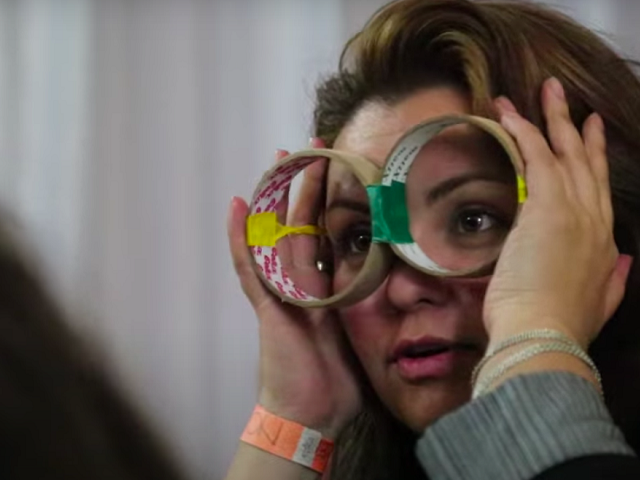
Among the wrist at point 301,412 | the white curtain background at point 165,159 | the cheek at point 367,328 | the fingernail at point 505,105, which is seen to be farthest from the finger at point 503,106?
the white curtain background at point 165,159

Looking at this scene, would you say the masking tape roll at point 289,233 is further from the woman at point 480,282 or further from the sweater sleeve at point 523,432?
the sweater sleeve at point 523,432

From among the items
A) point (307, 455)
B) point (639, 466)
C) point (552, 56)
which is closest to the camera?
point (639, 466)

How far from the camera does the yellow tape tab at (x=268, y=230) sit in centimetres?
117

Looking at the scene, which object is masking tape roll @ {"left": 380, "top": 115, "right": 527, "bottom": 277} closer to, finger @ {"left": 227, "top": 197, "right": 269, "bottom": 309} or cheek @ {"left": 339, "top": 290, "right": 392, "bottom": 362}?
cheek @ {"left": 339, "top": 290, "right": 392, "bottom": 362}

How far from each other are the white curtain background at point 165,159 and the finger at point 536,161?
80cm

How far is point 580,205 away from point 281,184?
34cm

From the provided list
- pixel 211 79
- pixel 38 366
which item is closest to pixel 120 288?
pixel 211 79

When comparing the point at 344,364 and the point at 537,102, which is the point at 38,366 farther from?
the point at 344,364

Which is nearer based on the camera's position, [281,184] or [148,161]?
[281,184]

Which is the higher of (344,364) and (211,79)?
(211,79)

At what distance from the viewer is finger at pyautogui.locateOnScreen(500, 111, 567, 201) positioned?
935mm

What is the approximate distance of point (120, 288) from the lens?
1757mm

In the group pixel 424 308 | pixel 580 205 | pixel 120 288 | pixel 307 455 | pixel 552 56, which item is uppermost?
pixel 552 56

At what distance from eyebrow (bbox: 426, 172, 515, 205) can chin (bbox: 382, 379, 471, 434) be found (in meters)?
0.18
